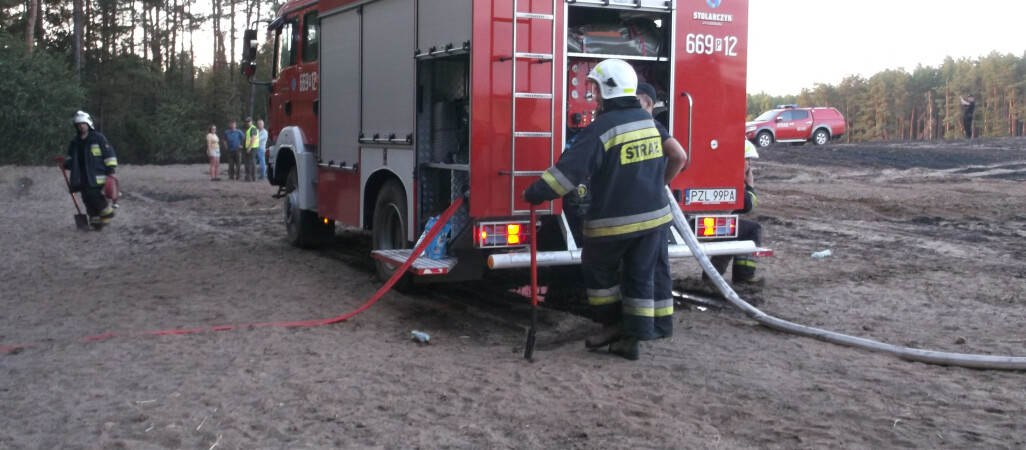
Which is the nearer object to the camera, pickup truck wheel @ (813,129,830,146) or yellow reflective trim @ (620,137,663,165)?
yellow reflective trim @ (620,137,663,165)

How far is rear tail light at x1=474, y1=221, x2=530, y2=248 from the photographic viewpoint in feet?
22.0

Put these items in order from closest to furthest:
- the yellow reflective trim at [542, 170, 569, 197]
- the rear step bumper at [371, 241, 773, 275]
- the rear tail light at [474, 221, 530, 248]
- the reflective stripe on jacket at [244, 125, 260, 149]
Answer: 1. the yellow reflective trim at [542, 170, 569, 197]
2. the rear step bumper at [371, 241, 773, 275]
3. the rear tail light at [474, 221, 530, 248]
4. the reflective stripe on jacket at [244, 125, 260, 149]

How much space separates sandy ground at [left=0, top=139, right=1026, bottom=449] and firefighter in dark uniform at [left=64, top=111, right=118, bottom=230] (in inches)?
45.9

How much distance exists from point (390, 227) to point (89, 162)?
6.29 m

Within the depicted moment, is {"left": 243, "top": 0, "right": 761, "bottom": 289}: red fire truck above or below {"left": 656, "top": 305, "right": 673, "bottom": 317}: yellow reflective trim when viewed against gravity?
above

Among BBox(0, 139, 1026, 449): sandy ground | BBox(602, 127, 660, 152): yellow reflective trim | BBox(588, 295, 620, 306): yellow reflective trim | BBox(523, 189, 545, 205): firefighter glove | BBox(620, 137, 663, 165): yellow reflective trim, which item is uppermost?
BBox(602, 127, 660, 152): yellow reflective trim

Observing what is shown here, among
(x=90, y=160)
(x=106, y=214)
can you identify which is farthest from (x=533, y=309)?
(x=106, y=214)

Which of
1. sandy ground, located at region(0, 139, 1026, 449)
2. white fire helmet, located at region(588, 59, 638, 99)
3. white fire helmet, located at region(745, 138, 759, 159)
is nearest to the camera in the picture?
sandy ground, located at region(0, 139, 1026, 449)

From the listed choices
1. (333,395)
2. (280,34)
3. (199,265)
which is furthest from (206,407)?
(280,34)

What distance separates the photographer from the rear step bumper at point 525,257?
646cm

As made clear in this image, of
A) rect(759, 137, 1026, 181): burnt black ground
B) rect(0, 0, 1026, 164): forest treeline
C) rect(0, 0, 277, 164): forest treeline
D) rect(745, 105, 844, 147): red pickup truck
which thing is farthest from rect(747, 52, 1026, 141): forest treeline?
rect(0, 0, 277, 164): forest treeline

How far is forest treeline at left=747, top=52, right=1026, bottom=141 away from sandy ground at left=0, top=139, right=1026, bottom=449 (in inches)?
2064

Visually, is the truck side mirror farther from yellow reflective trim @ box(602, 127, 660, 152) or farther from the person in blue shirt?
the person in blue shirt

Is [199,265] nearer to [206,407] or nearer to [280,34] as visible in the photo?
[280,34]
